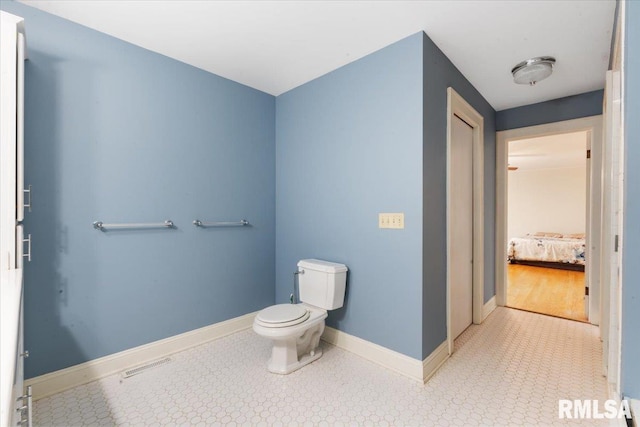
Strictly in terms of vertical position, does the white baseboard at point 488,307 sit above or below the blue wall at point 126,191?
below

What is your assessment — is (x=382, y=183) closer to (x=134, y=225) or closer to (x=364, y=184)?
(x=364, y=184)

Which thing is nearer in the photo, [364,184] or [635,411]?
[635,411]

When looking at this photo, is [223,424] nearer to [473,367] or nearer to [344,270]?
[344,270]

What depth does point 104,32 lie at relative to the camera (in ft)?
6.38

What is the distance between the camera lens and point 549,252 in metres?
5.61

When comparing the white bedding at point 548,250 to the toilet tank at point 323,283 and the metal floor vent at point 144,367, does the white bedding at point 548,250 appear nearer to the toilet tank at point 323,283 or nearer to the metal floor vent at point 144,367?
the toilet tank at point 323,283

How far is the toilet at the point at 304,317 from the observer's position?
1.97 m

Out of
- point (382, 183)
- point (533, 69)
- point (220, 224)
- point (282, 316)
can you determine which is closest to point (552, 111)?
point (533, 69)

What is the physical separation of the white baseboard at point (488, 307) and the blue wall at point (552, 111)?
196 cm

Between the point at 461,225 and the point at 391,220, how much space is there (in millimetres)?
993

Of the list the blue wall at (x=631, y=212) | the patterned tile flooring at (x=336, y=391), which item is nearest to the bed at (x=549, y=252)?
the patterned tile flooring at (x=336, y=391)

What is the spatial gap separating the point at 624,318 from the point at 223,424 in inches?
75.7

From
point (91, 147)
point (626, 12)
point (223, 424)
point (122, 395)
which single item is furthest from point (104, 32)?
point (626, 12)

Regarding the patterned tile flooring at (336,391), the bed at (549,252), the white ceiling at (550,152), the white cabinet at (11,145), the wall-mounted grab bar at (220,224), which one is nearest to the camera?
the white cabinet at (11,145)
